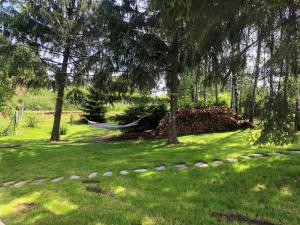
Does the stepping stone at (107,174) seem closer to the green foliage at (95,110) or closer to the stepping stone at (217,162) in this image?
the stepping stone at (217,162)

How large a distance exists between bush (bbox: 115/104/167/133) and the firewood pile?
56 cm

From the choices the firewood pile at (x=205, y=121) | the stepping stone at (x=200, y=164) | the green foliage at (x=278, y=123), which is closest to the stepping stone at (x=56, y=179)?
the stepping stone at (x=200, y=164)

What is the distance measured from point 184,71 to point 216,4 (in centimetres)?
598

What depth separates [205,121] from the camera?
1496cm

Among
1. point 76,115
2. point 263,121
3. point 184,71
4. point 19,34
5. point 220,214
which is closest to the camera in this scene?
point 220,214

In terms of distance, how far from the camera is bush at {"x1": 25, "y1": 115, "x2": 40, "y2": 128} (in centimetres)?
2140

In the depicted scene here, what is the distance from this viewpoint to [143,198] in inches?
201

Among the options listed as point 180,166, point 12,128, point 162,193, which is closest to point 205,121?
point 180,166

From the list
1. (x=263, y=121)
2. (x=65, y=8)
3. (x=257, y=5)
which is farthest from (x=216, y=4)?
(x=65, y=8)

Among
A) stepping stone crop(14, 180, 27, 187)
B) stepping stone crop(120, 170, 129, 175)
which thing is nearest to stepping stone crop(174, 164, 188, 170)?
stepping stone crop(120, 170, 129, 175)

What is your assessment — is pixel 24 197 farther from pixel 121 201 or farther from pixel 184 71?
pixel 184 71

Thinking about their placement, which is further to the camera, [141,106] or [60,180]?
[141,106]

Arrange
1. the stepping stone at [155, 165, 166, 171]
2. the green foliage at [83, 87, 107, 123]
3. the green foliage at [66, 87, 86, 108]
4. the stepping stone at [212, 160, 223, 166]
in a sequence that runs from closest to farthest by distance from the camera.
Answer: the stepping stone at [155, 165, 166, 171] < the stepping stone at [212, 160, 223, 166] < the green foliage at [66, 87, 86, 108] < the green foliage at [83, 87, 107, 123]

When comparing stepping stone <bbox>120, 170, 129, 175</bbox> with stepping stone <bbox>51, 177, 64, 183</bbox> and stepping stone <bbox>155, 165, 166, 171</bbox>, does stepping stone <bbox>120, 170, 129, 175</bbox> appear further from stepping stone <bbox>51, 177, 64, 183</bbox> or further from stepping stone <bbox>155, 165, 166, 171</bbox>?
stepping stone <bbox>51, 177, 64, 183</bbox>
